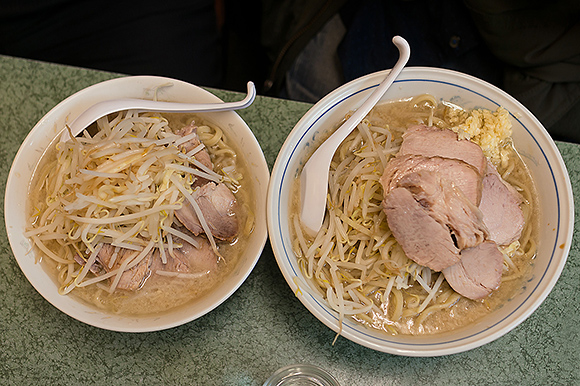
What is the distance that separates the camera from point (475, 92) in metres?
1.17

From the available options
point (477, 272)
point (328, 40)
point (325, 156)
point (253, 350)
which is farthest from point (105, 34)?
A: point (477, 272)

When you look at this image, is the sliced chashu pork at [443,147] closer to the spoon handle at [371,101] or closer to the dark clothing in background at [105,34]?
the spoon handle at [371,101]

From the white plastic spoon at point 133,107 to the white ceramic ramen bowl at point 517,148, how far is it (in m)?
0.21

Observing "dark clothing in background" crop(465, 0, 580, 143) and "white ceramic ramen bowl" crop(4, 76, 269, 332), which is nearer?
"white ceramic ramen bowl" crop(4, 76, 269, 332)

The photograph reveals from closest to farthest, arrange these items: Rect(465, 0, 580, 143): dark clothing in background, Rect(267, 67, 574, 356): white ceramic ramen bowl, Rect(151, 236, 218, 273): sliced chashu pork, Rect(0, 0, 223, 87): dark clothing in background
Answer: Rect(267, 67, 574, 356): white ceramic ramen bowl → Rect(151, 236, 218, 273): sliced chashu pork → Rect(465, 0, 580, 143): dark clothing in background → Rect(0, 0, 223, 87): dark clothing in background

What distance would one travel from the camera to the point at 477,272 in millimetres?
1102

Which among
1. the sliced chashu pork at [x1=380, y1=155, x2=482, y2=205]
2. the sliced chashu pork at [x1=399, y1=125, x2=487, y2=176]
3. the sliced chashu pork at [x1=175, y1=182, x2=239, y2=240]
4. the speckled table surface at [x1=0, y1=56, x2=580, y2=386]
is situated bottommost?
the speckled table surface at [x1=0, y1=56, x2=580, y2=386]

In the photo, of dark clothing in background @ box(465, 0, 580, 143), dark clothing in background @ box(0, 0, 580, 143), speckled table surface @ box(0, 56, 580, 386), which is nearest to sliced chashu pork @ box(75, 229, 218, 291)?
speckled table surface @ box(0, 56, 580, 386)

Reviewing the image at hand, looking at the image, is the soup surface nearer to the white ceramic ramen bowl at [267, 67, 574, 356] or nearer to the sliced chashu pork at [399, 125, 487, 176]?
the white ceramic ramen bowl at [267, 67, 574, 356]

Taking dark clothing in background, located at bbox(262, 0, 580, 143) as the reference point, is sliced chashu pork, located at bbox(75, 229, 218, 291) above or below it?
below

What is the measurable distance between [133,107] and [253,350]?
0.74 metres

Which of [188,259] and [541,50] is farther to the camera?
[541,50]

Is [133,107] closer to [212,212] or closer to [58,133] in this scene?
[58,133]

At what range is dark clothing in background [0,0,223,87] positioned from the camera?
5.56 ft
